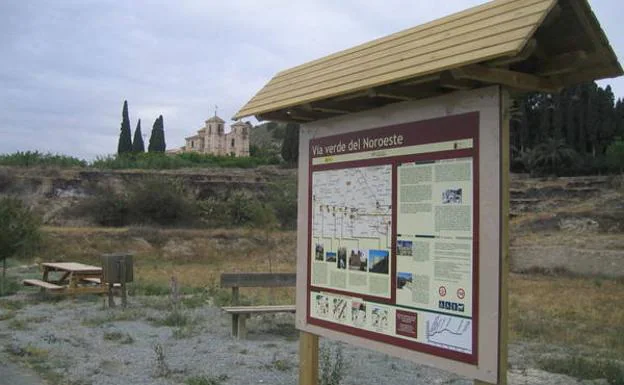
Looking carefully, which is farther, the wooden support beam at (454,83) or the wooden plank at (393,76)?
the wooden support beam at (454,83)

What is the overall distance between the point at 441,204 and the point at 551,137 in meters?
57.4

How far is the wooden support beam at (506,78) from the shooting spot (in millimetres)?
3924

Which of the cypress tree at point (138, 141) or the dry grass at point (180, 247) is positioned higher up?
the cypress tree at point (138, 141)

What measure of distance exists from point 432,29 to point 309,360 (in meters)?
3.13

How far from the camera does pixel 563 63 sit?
4328mm

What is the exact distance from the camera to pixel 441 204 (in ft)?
14.6

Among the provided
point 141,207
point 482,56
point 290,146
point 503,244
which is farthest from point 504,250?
point 290,146

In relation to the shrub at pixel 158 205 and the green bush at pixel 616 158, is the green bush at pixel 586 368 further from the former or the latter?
the green bush at pixel 616 158

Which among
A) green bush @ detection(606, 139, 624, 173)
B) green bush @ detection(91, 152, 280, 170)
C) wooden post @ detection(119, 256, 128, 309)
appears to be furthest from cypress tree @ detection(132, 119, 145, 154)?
wooden post @ detection(119, 256, 128, 309)

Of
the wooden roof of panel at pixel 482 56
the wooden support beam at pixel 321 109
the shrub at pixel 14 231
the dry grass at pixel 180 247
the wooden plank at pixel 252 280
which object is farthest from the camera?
the dry grass at pixel 180 247

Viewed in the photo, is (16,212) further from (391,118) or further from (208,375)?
(391,118)

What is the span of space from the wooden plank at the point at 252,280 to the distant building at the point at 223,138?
303ft

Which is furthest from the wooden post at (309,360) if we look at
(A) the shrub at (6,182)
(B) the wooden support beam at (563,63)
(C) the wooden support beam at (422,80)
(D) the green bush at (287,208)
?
(A) the shrub at (6,182)

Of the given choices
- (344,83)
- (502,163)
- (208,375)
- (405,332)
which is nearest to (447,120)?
(502,163)
